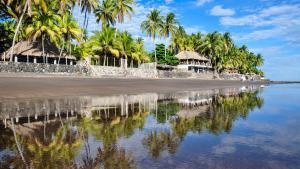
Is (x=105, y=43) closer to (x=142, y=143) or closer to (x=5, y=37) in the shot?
(x=5, y=37)

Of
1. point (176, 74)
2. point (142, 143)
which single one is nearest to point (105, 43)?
point (176, 74)

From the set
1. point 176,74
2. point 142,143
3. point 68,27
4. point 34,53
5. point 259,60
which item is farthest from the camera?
point 259,60

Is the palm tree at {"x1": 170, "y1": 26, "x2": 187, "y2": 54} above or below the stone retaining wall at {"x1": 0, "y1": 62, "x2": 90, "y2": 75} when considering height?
above

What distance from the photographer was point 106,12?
58125 mm

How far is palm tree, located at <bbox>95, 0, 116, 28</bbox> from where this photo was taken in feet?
189

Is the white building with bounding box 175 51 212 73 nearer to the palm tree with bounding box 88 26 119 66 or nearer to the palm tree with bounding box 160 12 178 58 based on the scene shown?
the palm tree with bounding box 160 12 178 58

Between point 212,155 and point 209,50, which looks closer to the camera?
point 212,155

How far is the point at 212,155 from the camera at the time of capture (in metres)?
5.11

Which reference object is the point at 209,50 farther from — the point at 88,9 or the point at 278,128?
the point at 278,128

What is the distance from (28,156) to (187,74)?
5892cm

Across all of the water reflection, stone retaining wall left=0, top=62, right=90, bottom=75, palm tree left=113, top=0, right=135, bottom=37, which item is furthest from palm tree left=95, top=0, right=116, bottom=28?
the water reflection

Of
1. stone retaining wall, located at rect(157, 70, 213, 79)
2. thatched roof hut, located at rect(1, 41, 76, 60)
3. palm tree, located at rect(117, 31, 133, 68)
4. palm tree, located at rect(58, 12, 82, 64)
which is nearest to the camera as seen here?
thatched roof hut, located at rect(1, 41, 76, 60)

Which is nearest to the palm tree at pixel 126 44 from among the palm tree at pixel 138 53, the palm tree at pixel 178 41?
the palm tree at pixel 138 53

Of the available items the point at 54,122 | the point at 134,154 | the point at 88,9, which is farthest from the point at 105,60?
the point at 134,154
